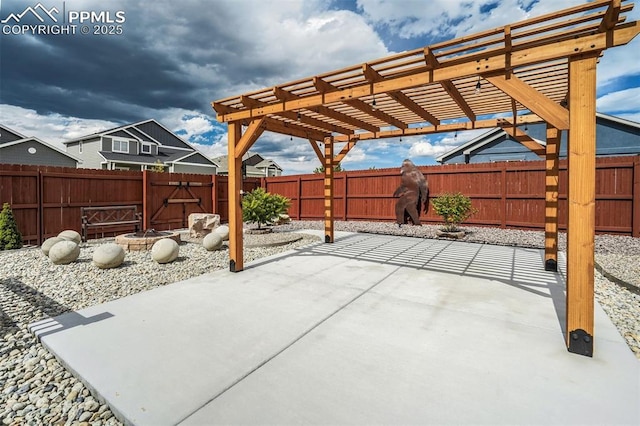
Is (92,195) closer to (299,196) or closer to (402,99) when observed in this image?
(299,196)

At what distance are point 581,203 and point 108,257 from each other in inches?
236

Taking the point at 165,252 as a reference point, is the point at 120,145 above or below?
above

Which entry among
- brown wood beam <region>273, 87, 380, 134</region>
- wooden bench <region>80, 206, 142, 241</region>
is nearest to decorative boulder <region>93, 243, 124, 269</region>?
wooden bench <region>80, 206, 142, 241</region>

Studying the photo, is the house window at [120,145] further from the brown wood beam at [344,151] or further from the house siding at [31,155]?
the brown wood beam at [344,151]

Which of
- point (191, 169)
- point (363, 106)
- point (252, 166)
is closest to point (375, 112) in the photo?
point (363, 106)

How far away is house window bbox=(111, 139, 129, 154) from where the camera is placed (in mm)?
21875

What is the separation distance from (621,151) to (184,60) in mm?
18914

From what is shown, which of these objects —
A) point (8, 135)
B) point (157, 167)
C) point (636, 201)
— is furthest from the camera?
point (157, 167)

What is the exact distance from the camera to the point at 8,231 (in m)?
6.38

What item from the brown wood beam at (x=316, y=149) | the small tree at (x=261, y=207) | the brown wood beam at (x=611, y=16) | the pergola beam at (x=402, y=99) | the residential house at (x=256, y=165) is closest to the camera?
Answer: the brown wood beam at (x=611, y=16)

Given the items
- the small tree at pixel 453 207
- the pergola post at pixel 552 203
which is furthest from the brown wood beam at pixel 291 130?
the pergola post at pixel 552 203

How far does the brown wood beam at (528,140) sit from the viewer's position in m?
5.43

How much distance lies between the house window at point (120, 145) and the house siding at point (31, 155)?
3200 millimetres

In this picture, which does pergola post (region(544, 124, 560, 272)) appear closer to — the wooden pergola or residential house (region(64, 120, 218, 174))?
the wooden pergola
